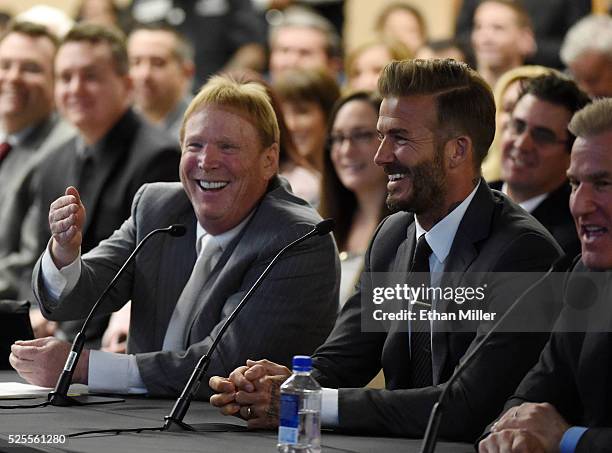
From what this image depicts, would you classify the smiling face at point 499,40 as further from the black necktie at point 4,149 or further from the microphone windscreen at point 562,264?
the microphone windscreen at point 562,264

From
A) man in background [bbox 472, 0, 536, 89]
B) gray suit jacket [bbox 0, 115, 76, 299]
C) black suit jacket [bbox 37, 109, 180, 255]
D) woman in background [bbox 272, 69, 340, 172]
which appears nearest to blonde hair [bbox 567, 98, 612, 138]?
black suit jacket [bbox 37, 109, 180, 255]

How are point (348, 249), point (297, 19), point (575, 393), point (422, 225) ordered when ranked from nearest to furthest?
point (575, 393)
point (422, 225)
point (348, 249)
point (297, 19)

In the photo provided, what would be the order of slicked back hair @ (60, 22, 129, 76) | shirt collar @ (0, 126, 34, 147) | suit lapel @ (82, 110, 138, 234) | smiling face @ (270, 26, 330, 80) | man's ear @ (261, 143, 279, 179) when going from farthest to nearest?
smiling face @ (270, 26, 330, 80)
shirt collar @ (0, 126, 34, 147)
slicked back hair @ (60, 22, 129, 76)
suit lapel @ (82, 110, 138, 234)
man's ear @ (261, 143, 279, 179)

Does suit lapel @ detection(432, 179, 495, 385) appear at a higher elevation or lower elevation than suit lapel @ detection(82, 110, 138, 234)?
lower

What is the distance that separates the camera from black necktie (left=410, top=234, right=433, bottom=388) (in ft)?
11.2

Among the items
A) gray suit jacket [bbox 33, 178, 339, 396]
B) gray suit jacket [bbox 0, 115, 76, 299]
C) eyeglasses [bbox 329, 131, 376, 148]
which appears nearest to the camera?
gray suit jacket [bbox 33, 178, 339, 396]

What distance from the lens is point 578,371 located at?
2.98 metres

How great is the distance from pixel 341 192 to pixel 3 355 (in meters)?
1.83

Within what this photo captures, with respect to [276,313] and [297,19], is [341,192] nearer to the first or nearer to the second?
[276,313]

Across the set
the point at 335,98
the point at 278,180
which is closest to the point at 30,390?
the point at 278,180

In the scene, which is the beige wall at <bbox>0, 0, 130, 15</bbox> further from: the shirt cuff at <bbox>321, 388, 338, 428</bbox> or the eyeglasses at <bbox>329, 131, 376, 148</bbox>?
the shirt cuff at <bbox>321, 388, 338, 428</bbox>

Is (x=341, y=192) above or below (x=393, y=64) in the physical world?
below

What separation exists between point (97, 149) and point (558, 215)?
2.27m

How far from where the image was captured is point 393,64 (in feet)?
11.7
